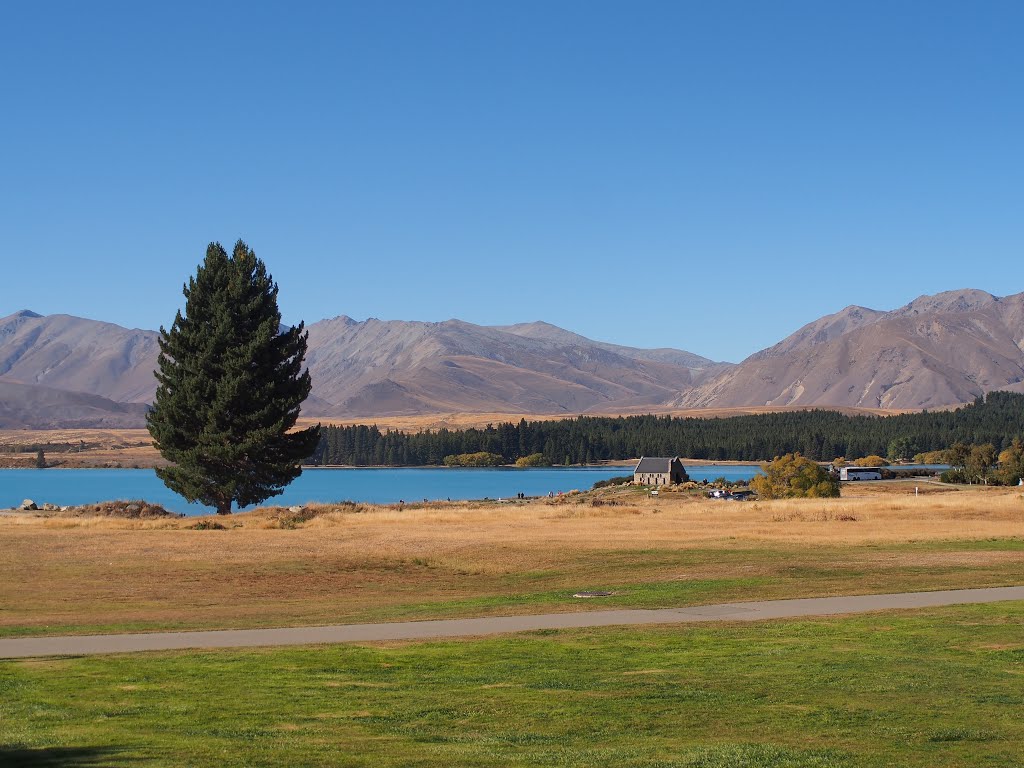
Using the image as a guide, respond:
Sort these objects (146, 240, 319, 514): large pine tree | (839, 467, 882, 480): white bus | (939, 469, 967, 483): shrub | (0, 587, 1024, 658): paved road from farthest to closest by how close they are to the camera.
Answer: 1. (839, 467, 882, 480): white bus
2. (939, 469, 967, 483): shrub
3. (146, 240, 319, 514): large pine tree
4. (0, 587, 1024, 658): paved road

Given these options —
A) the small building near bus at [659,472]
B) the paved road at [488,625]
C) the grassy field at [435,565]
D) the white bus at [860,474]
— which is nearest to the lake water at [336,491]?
the small building near bus at [659,472]

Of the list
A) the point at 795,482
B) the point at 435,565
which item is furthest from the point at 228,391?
the point at 795,482

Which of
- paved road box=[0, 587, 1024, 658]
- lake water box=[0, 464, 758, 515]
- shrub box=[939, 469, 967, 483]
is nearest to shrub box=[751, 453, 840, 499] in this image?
lake water box=[0, 464, 758, 515]

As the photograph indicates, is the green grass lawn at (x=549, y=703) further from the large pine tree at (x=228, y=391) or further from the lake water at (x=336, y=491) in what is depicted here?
the lake water at (x=336, y=491)

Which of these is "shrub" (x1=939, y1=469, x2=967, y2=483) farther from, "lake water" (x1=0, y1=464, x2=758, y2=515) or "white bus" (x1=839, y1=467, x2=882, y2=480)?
"lake water" (x1=0, y1=464, x2=758, y2=515)

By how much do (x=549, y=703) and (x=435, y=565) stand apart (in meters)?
21.7

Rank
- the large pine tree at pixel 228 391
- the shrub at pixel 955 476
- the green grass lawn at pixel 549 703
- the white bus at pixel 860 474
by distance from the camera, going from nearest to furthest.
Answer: the green grass lawn at pixel 549 703 → the large pine tree at pixel 228 391 → the shrub at pixel 955 476 → the white bus at pixel 860 474

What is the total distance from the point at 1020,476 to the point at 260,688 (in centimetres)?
10711

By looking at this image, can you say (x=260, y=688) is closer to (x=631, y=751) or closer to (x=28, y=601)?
(x=631, y=751)

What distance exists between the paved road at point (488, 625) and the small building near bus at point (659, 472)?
9681 centimetres

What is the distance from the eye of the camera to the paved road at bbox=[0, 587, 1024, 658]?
17578mm

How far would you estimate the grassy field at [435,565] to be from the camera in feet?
78.8

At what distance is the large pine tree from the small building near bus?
6767cm

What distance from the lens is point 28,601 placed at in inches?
987
